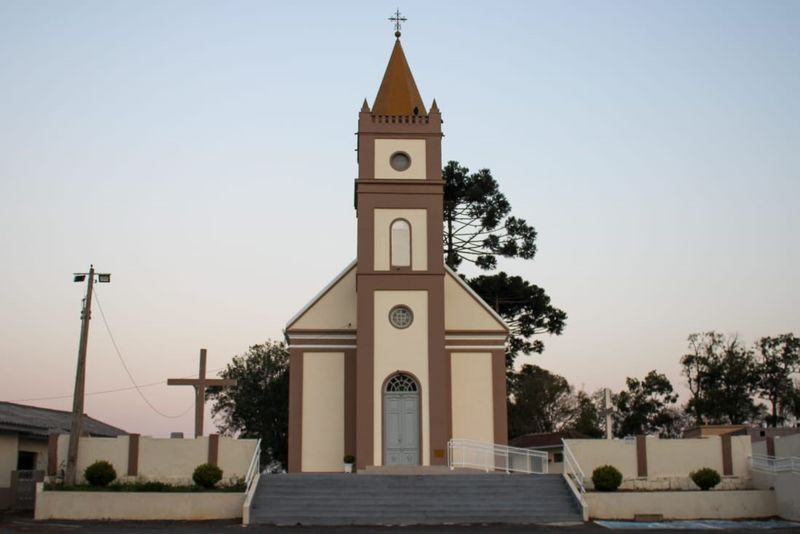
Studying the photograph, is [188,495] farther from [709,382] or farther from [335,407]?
[709,382]

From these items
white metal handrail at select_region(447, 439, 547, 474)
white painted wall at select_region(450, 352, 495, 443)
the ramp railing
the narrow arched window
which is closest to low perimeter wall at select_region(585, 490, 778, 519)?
white metal handrail at select_region(447, 439, 547, 474)

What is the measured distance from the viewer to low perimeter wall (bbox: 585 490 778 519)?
2467 centimetres

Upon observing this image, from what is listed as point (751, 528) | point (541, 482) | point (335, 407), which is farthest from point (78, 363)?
point (751, 528)

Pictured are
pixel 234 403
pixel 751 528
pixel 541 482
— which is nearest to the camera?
pixel 751 528

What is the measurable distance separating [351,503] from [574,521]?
5.77 meters

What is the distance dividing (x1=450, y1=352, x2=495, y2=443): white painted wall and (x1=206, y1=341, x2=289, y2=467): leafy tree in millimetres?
20505

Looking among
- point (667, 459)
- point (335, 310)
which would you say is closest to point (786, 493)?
point (667, 459)

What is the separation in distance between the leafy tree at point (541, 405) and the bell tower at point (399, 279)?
33.2m

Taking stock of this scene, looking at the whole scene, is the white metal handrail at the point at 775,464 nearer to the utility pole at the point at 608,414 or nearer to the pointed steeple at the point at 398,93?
the utility pole at the point at 608,414

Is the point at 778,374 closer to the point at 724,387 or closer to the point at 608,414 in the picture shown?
the point at 724,387

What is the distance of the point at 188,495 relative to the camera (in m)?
24.4

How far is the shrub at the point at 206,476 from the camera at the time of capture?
83.1 feet

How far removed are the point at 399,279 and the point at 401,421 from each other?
485 centimetres

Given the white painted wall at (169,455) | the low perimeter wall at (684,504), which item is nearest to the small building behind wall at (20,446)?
the white painted wall at (169,455)
